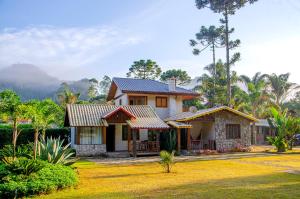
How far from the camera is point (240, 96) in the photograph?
4700 centimetres

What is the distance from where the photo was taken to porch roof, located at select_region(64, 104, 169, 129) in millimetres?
24438

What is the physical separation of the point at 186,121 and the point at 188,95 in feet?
19.8

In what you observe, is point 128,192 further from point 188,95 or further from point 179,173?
point 188,95

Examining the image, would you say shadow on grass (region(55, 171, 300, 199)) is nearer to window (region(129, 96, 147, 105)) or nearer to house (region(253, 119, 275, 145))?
window (region(129, 96, 147, 105))

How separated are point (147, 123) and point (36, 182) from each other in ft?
51.6

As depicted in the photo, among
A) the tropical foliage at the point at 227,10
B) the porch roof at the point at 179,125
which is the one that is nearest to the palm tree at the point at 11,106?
the porch roof at the point at 179,125

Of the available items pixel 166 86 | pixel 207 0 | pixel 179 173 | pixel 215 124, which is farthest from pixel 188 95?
pixel 179 173

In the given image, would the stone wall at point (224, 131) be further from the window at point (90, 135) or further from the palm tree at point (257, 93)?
the palm tree at point (257, 93)

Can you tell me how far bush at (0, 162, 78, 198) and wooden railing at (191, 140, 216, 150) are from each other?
1711 centimetres

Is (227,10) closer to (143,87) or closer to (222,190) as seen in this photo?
(143,87)

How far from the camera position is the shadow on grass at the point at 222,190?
9914 mm

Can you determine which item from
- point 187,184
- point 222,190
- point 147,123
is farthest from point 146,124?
point 222,190

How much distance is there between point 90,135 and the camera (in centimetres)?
2506

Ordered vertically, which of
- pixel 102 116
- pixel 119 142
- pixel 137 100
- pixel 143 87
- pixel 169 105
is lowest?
pixel 119 142
